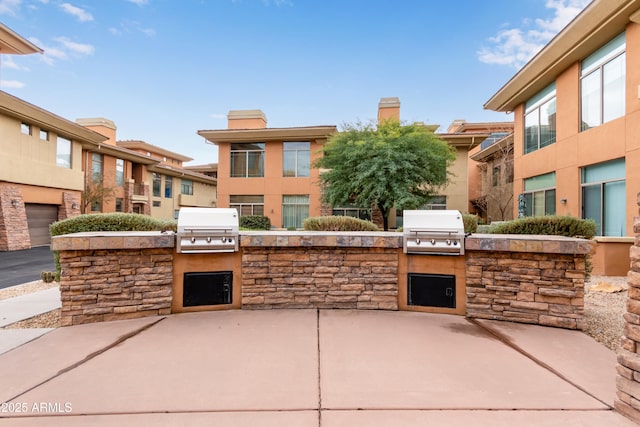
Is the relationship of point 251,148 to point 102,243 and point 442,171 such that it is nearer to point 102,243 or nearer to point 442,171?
point 442,171

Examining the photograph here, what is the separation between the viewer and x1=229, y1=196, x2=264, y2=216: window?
1945cm

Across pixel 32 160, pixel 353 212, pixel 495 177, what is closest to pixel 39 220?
pixel 32 160

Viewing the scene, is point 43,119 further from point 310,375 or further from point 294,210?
point 310,375

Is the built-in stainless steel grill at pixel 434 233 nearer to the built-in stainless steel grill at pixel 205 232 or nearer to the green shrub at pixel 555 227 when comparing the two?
the built-in stainless steel grill at pixel 205 232

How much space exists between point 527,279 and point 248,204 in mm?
17333

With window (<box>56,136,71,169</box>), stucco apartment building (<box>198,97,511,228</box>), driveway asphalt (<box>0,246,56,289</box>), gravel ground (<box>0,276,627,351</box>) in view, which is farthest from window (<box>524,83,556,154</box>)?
window (<box>56,136,71,169</box>)

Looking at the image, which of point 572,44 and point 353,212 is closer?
point 572,44

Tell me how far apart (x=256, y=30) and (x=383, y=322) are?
1531cm

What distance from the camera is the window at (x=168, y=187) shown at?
28.6 metres

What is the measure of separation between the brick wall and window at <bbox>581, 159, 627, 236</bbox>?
27.9 ft

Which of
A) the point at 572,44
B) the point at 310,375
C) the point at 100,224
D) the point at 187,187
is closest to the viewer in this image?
the point at 310,375

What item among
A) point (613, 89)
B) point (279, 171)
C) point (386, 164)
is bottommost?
point (386, 164)

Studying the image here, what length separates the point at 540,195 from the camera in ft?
41.4

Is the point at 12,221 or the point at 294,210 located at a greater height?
the point at 294,210
